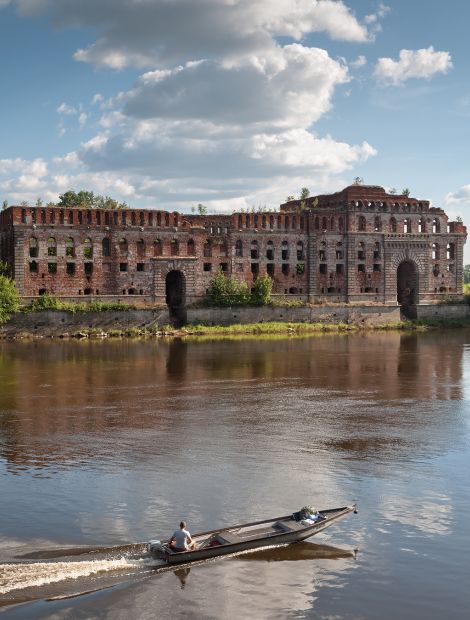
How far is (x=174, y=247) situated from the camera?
7925cm

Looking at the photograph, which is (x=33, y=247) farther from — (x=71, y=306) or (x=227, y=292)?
(x=227, y=292)

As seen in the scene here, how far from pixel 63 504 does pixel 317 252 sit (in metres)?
66.7

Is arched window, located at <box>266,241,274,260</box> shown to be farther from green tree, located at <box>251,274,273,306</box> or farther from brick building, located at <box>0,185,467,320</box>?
green tree, located at <box>251,274,273,306</box>

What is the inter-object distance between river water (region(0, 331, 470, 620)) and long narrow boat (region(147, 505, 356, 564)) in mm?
272

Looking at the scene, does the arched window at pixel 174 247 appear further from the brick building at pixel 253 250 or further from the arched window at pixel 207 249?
the arched window at pixel 207 249

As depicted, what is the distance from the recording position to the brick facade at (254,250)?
2940 inches

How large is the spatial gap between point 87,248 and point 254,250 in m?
18.3

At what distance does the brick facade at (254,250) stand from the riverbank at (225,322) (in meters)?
2.15

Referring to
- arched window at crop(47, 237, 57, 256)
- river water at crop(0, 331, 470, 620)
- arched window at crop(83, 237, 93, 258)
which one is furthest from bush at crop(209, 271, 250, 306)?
river water at crop(0, 331, 470, 620)

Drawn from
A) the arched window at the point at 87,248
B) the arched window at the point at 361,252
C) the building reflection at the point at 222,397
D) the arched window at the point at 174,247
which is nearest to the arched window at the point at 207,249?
the arched window at the point at 174,247

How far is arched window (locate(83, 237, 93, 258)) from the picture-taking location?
249 feet

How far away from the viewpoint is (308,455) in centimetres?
2520

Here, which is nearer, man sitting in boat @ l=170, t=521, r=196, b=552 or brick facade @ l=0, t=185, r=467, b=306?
man sitting in boat @ l=170, t=521, r=196, b=552

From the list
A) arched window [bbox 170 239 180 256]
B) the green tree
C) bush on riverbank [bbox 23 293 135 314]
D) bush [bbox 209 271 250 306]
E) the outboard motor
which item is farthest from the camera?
the green tree
